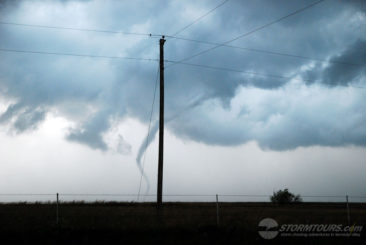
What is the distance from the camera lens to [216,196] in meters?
20.2

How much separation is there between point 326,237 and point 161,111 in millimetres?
11100

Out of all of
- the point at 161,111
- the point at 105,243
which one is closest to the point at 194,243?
the point at 105,243

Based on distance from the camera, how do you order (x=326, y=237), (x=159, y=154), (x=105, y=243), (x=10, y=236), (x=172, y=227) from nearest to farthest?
1. (x=105, y=243)
2. (x=10, y=236)
3. (x=326, y=237)
4. (x=172, y=227)
5. (x=159, y=154)

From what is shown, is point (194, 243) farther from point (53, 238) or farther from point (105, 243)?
point (53, 238)

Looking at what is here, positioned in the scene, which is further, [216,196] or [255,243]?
[216,196]

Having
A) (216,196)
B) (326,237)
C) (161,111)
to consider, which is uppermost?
(161,111)

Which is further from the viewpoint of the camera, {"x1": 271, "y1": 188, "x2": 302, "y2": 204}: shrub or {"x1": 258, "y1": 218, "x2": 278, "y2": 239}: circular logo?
{"x1": 271, "y1": 188, "x2": 302, "y2": 204}: shrub

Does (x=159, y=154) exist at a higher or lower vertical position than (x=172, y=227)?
higher

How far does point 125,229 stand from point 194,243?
4.60 metres

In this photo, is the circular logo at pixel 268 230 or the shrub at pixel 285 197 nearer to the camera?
the circular logo at pixel 268 230

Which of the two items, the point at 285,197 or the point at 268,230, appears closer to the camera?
the point at 268,230

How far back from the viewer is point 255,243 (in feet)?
43.2

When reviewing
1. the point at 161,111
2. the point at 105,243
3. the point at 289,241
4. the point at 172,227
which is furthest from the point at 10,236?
the point at 289,241

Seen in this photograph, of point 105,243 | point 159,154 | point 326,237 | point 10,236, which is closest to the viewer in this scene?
point 105,243
